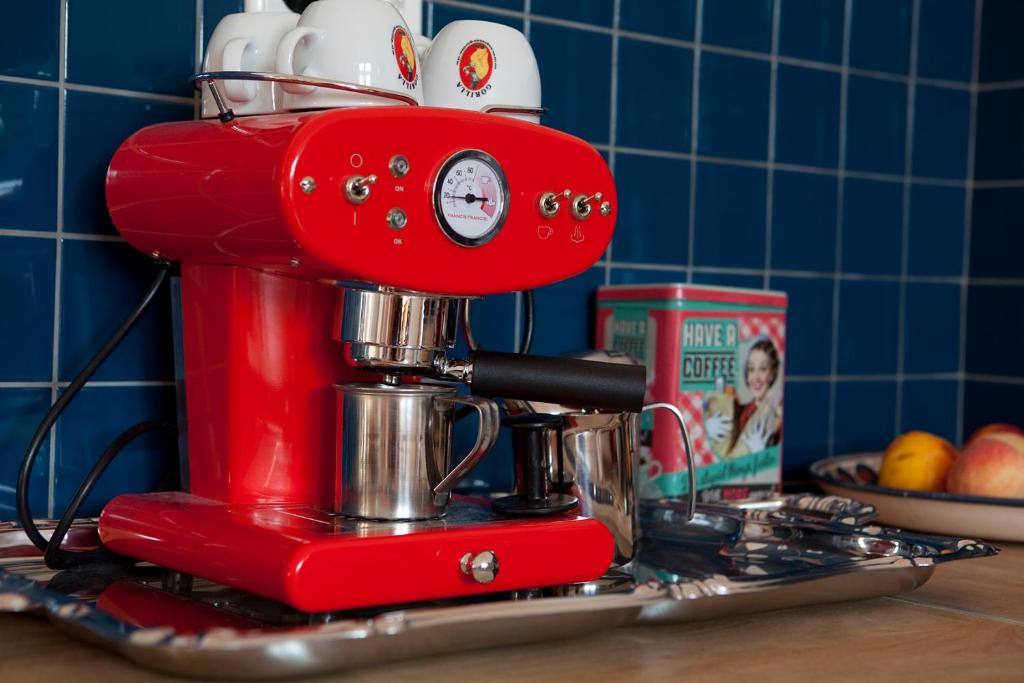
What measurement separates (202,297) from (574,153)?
Answer: 255 mm

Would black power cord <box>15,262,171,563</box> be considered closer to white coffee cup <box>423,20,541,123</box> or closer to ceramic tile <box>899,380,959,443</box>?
white coffee cup <box>423,20,541,123</box>

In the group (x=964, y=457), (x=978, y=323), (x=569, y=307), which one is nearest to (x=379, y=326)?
(x=569, y=307)

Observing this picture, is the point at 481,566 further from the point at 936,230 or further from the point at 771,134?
the point at 936,230

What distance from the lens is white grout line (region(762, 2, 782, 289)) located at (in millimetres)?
1342

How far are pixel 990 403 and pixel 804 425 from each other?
29 cm

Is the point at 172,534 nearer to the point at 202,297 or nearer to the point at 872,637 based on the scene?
the point at 202,297

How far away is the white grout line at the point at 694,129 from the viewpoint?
1.28 metres

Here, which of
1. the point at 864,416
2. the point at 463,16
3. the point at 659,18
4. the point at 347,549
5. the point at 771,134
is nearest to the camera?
the point at 347,549

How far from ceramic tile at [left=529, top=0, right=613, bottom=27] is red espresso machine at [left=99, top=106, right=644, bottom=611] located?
0.41 meters

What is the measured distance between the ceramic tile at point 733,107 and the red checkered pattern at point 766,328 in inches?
7.7

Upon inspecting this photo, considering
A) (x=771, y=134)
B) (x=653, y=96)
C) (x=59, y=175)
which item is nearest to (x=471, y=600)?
(x=59, y=175)

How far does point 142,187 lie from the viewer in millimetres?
788

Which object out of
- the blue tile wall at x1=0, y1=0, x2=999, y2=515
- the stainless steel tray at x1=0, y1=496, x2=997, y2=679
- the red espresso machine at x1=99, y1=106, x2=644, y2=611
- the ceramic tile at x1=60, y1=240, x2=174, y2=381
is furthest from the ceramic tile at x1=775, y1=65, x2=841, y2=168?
the ceramic tile at x1=60, y1=240, x2=174, y2=381

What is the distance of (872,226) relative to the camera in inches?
57.1
